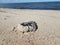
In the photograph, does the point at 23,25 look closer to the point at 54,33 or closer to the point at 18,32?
the point at 18,32

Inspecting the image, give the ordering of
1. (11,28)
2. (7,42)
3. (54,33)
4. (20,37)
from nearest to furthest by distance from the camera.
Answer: (7,42) < (20,37) < (54,33) < (11,28)

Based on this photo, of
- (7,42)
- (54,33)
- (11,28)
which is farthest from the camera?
(11,28)

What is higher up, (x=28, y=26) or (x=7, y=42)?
(x=28, y=26)

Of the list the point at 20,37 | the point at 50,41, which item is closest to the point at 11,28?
the point at 20,37

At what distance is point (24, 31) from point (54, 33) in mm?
1185

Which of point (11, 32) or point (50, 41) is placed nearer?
point (50, 41)

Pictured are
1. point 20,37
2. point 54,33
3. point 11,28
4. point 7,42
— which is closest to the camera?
point 7,42

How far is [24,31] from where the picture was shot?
240 inches

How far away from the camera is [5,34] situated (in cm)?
583

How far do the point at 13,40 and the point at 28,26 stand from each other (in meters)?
1.04

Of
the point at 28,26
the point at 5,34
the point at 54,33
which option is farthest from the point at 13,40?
the point at 54,33

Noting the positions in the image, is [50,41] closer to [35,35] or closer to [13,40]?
[35,35]

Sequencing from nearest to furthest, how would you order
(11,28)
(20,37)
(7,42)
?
(7,42) → (20,37) → (11,28)

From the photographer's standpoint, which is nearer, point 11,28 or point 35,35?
point 35,35
